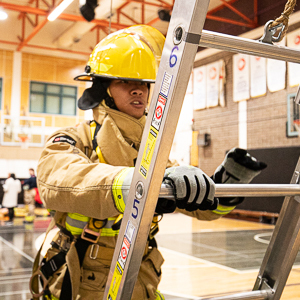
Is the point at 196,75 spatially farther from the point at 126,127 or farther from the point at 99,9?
the point at 126,127

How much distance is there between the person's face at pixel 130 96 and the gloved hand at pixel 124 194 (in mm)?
863

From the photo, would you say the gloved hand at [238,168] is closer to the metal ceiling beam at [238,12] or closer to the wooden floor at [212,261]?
the wooden floor at [212,261]

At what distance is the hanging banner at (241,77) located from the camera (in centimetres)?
1348

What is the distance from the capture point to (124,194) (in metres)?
1.21

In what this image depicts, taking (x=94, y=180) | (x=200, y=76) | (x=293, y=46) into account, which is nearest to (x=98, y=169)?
(x=94, y=180)

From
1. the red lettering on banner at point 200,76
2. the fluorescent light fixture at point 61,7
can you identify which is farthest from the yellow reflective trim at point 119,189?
the red lettering on banner at point 200,76

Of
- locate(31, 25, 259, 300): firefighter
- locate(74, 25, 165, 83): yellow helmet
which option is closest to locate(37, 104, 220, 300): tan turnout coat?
locate(31, 25, 259, 300): firefighter

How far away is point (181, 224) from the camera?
12047 mm

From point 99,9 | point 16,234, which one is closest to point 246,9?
point 99,9

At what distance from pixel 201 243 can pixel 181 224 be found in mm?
3481

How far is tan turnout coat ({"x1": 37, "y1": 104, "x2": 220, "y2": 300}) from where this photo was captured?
1.37 meters

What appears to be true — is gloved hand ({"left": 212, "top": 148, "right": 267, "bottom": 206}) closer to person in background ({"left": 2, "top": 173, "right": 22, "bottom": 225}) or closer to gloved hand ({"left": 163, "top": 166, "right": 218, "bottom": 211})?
gloved hand ({"left": 163, "top": 166, "right": 218, "bottom": 211})

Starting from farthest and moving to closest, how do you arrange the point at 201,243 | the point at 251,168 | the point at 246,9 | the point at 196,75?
the point at 196,75 → the point at 246,9 → the point at 201,243 → the point at 251,168

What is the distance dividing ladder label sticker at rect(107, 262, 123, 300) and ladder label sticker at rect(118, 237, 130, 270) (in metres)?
0.02
